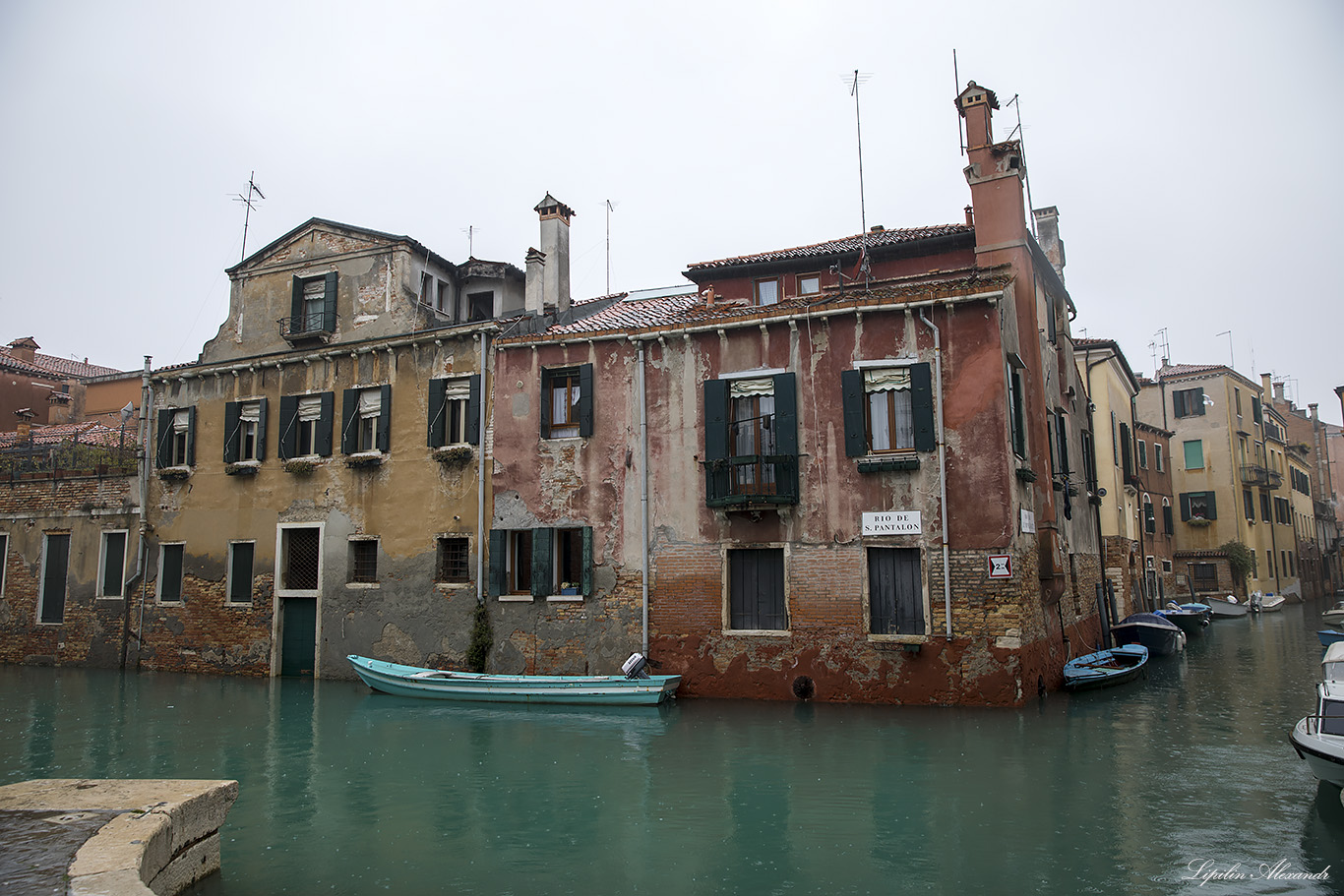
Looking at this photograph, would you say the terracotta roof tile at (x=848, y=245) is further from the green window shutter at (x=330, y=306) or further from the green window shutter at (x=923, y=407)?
the green window shutter at (x=330, y=306)

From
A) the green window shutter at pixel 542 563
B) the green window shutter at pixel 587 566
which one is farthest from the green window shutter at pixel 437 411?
the green window shutter at pixel 587 566

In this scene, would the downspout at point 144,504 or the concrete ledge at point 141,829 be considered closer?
the concrete ledge at point 141,829

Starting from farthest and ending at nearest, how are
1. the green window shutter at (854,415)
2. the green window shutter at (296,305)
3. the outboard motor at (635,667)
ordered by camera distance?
the green window shutter at (296,305)
the outboard motor at (635,667)
the green window shutter at (854,415)

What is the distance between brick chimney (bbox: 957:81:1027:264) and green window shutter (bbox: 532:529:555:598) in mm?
9273

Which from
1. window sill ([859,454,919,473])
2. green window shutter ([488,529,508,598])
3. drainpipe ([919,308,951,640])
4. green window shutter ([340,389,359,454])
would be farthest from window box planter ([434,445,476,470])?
drainpipe ([919,308,951,640])

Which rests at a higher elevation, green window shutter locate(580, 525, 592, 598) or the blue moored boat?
green window shutter locate(580, 525, 592, 598)

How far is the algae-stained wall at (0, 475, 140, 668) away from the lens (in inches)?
800

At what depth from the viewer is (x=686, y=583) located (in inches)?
602

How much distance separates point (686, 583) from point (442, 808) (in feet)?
23.8

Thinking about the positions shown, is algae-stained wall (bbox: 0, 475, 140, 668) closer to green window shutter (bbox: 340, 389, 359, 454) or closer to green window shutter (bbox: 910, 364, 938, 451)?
green window shutter (bbox: 340, 389, 359, 454)

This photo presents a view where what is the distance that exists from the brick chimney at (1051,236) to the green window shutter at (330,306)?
16.1 meters

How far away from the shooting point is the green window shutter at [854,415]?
14.3 m

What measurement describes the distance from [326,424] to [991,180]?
1376 centimetres

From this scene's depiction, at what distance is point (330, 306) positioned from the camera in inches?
750
